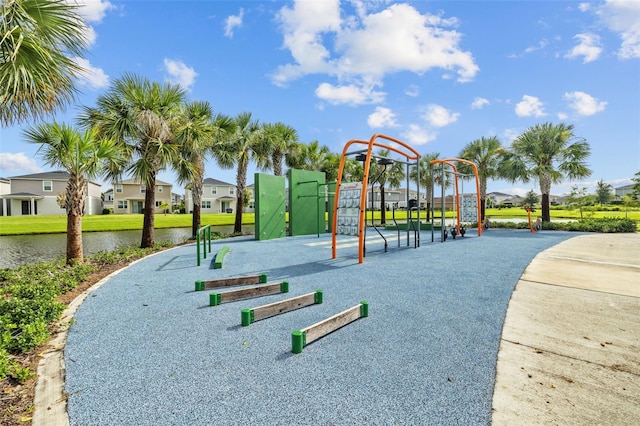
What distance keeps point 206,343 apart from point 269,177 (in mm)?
10612

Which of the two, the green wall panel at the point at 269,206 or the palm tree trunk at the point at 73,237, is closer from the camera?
the palm tree trunk at the point at 73,237

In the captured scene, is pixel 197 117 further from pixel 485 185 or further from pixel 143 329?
pixel 485 185

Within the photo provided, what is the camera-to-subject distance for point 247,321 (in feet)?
12.1

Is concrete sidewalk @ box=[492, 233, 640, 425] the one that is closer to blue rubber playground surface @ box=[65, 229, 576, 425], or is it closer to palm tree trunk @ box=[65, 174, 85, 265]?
blue rubber playground surface @ box=[65, 229, 576, 425]

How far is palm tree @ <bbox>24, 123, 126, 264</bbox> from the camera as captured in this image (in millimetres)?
7160

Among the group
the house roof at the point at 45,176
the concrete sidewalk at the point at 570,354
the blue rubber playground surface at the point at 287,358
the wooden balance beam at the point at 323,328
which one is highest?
the house roof at the point at 45,176

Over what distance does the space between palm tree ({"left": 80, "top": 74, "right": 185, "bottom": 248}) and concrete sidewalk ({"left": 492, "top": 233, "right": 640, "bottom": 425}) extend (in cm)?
1085

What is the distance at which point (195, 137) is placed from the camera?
12.3m

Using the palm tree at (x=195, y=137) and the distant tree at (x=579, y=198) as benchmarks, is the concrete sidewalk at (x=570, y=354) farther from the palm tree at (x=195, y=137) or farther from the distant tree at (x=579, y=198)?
the distant tree at (x=579, y=198)

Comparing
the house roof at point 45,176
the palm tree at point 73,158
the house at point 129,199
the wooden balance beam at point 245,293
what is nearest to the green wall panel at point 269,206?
the palm tree at point 73,158

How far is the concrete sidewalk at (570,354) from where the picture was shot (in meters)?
2.23

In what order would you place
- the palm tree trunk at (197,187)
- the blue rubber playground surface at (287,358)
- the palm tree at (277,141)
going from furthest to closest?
the palm tree at (277,141), the palm tree trunk at (197,187), the blue rubber playground surface at (287,358)

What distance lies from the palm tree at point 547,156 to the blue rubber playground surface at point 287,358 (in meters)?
15.9

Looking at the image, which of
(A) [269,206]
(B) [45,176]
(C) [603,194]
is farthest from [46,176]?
(C) [603,194]
